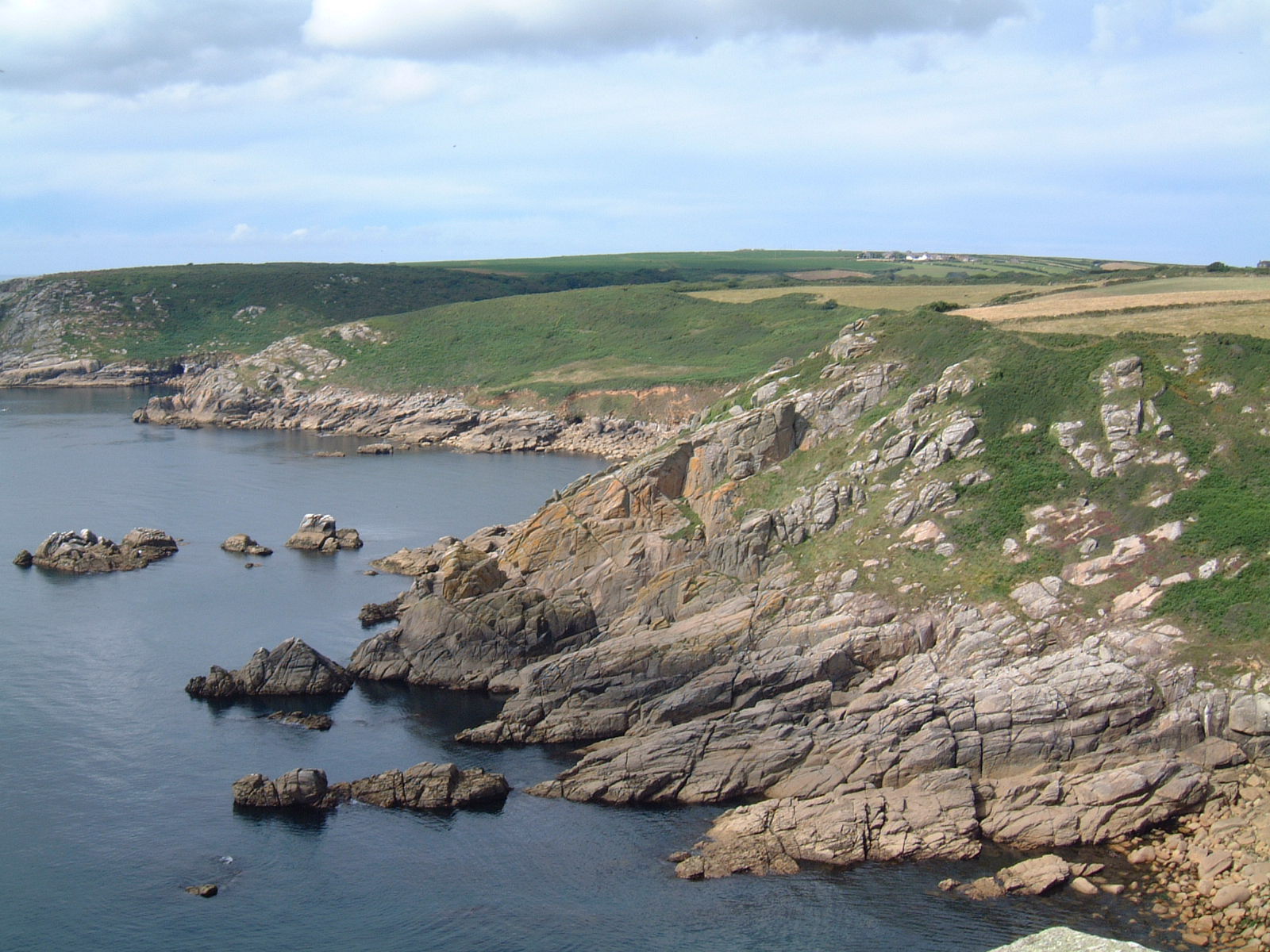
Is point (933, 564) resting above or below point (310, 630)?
above

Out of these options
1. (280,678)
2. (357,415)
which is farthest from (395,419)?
(280,678)

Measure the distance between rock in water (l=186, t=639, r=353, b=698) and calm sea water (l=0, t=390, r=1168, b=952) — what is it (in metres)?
1.17

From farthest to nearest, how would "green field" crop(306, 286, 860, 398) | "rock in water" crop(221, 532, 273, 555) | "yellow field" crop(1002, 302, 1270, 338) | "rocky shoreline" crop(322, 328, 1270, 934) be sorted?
"green field" crop(306, 286, 860, 398), "rock in water" crop(221, 532, 273, 555), "yellow field" crop(1002, 302, 1270, 338), "rocky shoreline" crop(322, 328, 1270, 934)

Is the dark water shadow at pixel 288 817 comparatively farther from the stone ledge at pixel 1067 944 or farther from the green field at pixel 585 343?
the green field at pixel 585 343

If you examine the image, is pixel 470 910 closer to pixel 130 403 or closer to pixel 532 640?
pixel 532 640

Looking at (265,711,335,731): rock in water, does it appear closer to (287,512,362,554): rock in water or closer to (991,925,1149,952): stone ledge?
(287,512,362,554): rock in water

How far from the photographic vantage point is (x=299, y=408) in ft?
549

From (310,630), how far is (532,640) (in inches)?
637

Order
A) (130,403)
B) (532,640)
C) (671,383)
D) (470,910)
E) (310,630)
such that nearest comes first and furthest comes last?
1. (470,910)
2. (532,640)
3. (310,630)
4. (671,383)
5. (130,403)

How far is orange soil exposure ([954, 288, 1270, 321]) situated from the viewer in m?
81.6

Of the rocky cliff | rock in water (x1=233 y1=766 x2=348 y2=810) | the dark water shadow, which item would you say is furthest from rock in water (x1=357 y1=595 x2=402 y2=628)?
the rocky cliff

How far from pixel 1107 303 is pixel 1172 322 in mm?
12780

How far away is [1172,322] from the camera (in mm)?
73875

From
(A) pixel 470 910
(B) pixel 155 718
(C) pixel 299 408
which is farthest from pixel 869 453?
(C) pixel 299 408
